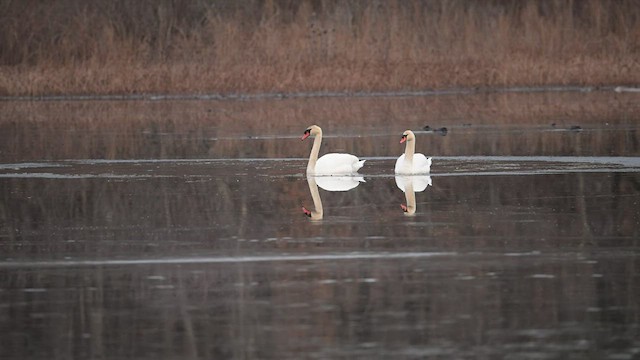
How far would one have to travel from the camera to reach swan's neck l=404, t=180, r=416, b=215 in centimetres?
1221

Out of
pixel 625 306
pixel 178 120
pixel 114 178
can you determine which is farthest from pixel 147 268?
pixel 178 120

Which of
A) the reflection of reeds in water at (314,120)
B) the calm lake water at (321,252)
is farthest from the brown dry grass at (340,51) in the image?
the calm lake water at (321,252)

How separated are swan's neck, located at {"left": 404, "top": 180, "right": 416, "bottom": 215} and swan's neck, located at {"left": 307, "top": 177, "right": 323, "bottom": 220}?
0.70m

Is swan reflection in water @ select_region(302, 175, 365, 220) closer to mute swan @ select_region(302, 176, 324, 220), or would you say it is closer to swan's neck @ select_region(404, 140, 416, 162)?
mute swan @ select_region(302, 176, 324, 220)

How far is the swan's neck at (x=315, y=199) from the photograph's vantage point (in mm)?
12102

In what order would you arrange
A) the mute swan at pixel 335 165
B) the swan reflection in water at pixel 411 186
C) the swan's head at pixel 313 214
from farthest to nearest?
1. the mute swan at pixel 335 165
2. the swan reflection in water at pixel 411 186
3. the swan's head at pixel 313 214

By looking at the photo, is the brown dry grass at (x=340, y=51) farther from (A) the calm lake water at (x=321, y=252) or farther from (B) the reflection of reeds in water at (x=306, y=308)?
(B) the reflection of reeds in water at (x=306, y=308)

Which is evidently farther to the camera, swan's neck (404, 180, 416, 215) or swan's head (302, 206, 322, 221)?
swan's neck (404, 180, 416, 215)

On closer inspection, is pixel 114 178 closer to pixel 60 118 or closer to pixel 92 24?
pixel 60 118

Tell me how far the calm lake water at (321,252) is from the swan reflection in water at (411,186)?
0.13ft

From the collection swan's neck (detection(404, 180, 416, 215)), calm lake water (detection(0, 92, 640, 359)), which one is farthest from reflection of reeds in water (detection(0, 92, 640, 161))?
swan's neck (detection(404, 180, 416, 215))

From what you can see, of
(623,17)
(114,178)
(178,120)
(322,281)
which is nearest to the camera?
(322,281)

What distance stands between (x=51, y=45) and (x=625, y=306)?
98.7ft

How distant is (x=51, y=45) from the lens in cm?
3653
